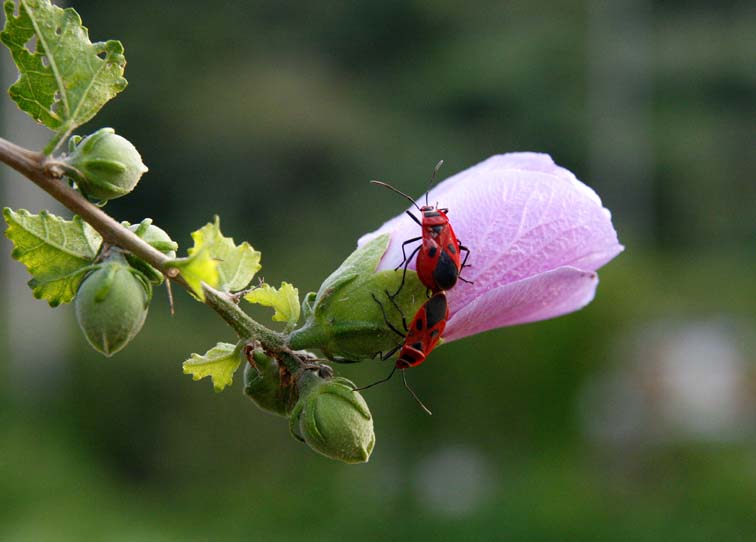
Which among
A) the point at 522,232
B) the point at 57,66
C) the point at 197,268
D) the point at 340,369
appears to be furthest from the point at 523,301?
the point at 340,369

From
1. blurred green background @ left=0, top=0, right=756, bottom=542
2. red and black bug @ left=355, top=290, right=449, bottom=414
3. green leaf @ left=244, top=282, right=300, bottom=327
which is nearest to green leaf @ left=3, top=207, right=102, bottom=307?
green leaf @ left=244, top=282, right=300, bottom=327

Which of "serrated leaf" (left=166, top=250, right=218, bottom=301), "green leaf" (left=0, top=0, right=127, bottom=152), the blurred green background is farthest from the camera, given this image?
the blurred green background

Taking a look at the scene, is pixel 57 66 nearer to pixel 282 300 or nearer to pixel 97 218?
pixel 97 218

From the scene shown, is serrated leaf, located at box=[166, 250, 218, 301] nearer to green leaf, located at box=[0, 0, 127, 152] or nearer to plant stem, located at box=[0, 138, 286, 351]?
plant stem, located at box=[0, 138, 286, 351]

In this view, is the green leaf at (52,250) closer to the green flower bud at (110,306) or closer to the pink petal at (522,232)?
the green flower bud at (110,306)

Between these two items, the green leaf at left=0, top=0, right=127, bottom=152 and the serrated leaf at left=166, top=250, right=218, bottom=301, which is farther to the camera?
the green leaf at left=0, top=0, right=127, bottom=152

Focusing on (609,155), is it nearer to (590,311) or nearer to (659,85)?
(659,85)
